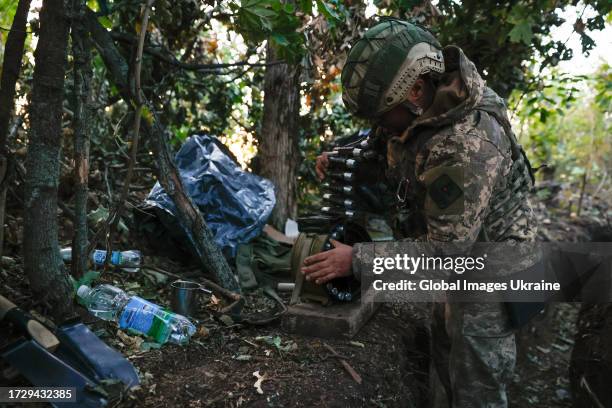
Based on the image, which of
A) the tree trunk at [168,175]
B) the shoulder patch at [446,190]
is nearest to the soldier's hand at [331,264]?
the shoulder patch at [446,190]

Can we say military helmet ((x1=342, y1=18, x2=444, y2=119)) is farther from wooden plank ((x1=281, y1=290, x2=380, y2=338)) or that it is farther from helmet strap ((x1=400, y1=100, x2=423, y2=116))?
wooden plank ((x1=281, y1=290, x2=380, y2=338))

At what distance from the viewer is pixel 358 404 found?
247cm

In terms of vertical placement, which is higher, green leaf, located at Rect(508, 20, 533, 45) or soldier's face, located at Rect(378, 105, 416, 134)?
green leaf, located at Rect(508, 20, 533, 45)

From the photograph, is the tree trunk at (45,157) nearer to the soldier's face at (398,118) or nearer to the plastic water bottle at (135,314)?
the plastic water bottle at (135,314)

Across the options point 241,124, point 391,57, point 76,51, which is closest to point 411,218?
point 391,57

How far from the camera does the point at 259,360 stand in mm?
2609

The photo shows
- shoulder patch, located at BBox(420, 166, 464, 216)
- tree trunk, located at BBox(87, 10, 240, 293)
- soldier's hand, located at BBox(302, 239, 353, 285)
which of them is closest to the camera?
shoulder patch, located at BBox(420, 166, 464, 216)

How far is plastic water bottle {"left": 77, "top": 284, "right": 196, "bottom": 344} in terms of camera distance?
2.58 m

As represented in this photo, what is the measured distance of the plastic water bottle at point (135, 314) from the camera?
2.58 metres

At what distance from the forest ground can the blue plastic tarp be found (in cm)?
44

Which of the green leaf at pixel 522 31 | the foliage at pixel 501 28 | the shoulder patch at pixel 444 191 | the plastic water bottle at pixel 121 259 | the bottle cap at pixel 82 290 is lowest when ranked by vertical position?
the bottle cap at pixel 82 290

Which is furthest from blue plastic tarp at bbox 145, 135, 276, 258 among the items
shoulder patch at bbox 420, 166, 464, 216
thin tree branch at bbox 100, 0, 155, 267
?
shoulder patch at bbox 420, 166, 464, 216

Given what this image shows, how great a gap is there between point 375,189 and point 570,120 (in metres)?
8.38

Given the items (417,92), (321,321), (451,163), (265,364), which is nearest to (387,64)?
(417,92)
